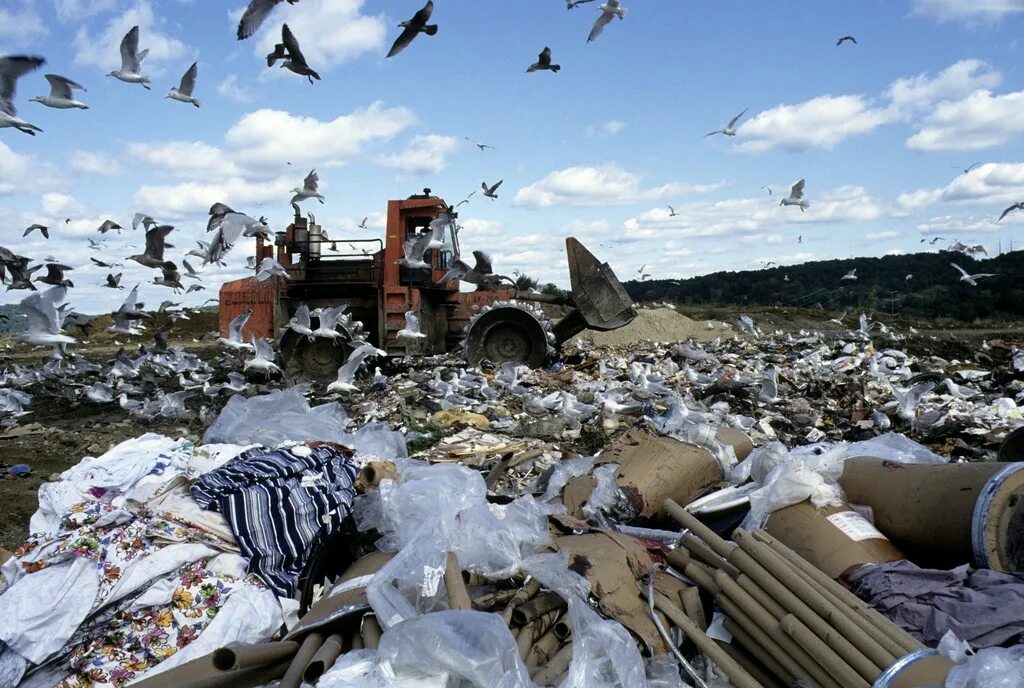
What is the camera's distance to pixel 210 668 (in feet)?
6.33

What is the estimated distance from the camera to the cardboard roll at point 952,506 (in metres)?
2.26

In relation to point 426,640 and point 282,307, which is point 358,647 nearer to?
point 426,640

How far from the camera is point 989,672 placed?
5.18 ft

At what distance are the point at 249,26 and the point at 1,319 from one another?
3.30 m

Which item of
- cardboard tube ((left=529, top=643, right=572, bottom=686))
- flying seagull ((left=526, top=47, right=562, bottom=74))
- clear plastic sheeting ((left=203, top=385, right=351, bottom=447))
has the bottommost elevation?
cardboard tube ((left=529, top=643, right=572, bottom=686))

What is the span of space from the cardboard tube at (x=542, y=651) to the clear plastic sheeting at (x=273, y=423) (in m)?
1.89

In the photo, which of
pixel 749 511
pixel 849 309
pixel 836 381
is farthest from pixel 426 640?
pixel 849 309

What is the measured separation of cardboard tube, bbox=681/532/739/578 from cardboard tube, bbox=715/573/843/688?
0.26 feet

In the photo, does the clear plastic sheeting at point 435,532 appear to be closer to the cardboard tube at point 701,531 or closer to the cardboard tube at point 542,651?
the cardboard tube at point 542,651

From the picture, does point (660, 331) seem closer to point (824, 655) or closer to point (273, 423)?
point (273, 423)

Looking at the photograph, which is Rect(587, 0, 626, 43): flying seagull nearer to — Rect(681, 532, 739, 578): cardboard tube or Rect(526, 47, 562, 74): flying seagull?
Rect(526, 47, 562, 74): flying seagull

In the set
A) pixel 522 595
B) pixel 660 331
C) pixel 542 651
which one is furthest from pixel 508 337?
pixel 660 331

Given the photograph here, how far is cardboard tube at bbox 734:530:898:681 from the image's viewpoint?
1.75 metres

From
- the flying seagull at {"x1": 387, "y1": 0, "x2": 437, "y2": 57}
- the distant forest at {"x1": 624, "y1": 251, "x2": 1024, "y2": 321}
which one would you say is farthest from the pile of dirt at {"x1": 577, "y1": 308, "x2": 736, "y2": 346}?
the flying seagull at {"x1": 387, "y1": 0, "x2": 437, "y2": 57}
